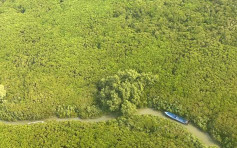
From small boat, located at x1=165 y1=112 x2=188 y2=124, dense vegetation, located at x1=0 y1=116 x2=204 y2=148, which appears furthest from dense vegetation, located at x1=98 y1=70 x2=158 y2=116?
small boat, located at x1=165 y1=112 x2=188 y2=124

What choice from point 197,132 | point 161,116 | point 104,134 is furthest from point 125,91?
point 197,132

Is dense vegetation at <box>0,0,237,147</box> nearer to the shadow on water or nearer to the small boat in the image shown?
the small boat

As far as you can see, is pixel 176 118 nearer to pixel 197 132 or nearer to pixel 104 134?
pixel 197 132

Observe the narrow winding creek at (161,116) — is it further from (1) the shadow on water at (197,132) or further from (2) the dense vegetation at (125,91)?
(2) the dense vegetation at (125,91)

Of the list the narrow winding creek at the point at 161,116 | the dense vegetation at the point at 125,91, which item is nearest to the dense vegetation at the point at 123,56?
the narrow winding creek at the point at 161,116

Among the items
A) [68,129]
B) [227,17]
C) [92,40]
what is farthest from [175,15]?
[68,129]
